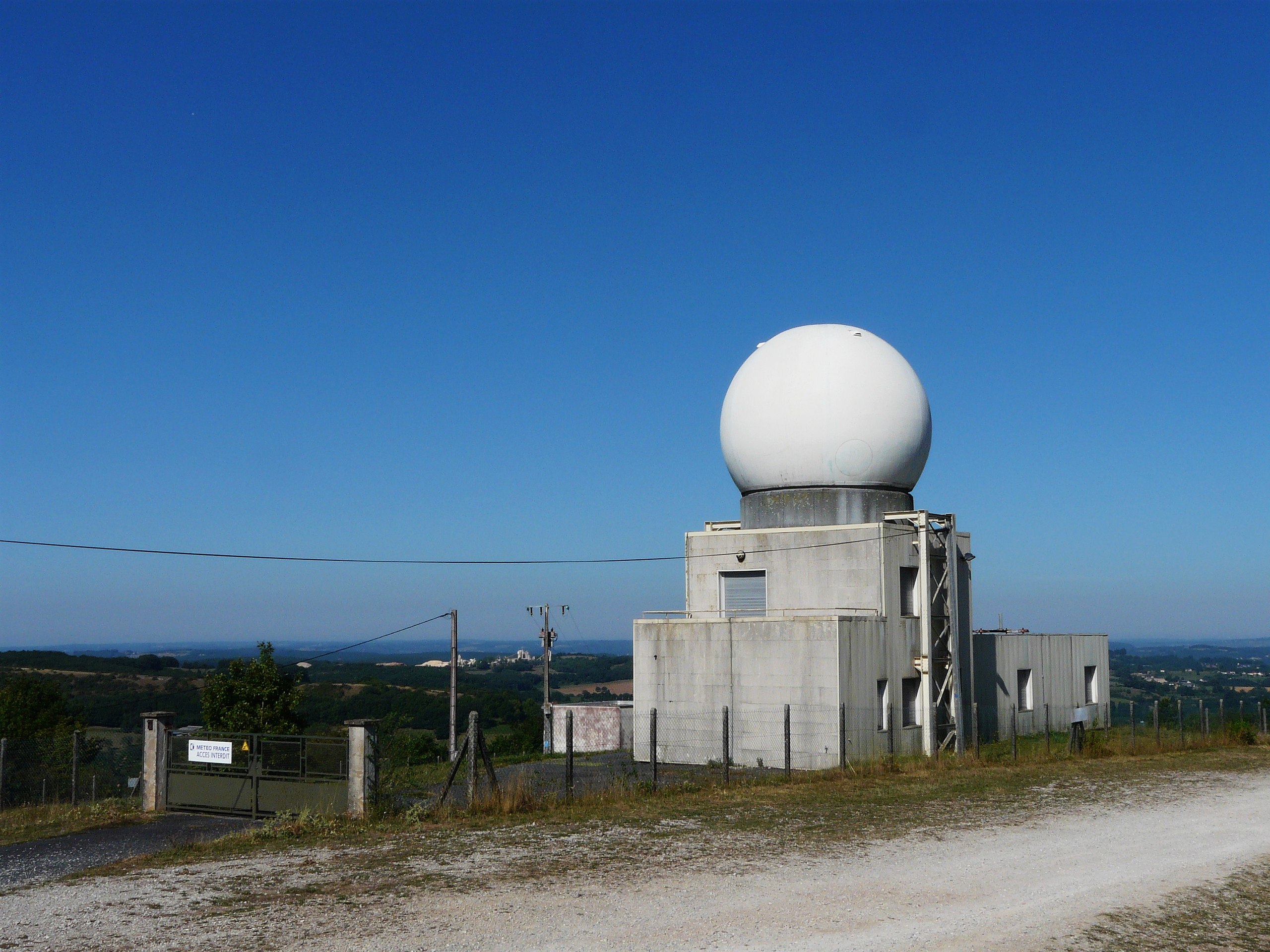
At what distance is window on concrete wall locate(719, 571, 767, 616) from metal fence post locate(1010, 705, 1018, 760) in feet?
22.3

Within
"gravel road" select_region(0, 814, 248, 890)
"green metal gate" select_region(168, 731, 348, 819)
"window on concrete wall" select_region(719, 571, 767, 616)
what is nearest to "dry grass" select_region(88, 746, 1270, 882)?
"gravel road" select_region(0, 814, 248, 890)

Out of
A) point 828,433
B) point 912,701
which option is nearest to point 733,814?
point 912,701

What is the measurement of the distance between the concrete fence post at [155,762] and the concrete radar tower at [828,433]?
16.0 meters

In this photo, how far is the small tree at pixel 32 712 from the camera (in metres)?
50.8

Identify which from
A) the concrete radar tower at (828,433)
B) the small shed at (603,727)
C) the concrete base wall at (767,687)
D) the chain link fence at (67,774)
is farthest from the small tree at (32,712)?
the concrete radar tower at (828,433)

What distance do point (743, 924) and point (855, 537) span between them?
59.1 feet

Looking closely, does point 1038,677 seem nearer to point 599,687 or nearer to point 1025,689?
point 1025,689

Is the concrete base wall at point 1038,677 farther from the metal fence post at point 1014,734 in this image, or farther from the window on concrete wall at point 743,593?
the window on concrete wall at point 743,593

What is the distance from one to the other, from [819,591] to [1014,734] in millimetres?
6031

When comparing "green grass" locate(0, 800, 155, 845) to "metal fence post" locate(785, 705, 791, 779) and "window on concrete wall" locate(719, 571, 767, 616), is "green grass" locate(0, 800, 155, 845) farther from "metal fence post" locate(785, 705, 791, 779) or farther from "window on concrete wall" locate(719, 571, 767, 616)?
"window on concrete wall" locate(719, 571, 767, 616)

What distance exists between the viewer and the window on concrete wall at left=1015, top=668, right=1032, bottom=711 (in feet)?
112

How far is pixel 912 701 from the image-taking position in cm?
2758

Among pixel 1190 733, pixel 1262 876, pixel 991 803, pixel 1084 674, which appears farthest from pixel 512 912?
pixel 1084 674

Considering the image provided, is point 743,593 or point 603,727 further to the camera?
point 603,727
